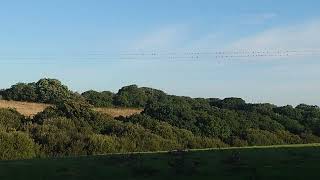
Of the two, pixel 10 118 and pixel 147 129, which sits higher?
pixel 10 118

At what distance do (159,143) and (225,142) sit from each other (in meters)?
6.51

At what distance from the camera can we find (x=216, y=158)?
13.6m

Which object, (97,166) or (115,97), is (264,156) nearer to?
(97,166)

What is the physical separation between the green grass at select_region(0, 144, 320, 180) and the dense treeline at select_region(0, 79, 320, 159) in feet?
32.1

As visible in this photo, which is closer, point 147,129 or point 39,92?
point 147,129

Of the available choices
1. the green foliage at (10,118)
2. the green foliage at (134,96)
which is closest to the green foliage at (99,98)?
the green foliage at (134,96)

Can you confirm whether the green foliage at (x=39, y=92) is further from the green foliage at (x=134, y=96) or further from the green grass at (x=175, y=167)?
the green grass at (x=175, y=167)

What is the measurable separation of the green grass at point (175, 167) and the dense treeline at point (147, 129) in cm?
980

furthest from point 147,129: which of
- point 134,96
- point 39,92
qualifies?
point 39,92

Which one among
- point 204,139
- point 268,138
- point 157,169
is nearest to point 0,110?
point 204,139

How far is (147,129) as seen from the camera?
32.4 meters

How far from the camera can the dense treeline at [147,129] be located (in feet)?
80.3

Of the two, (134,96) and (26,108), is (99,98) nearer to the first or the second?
(134,96)

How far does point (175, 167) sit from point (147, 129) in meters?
20.4
